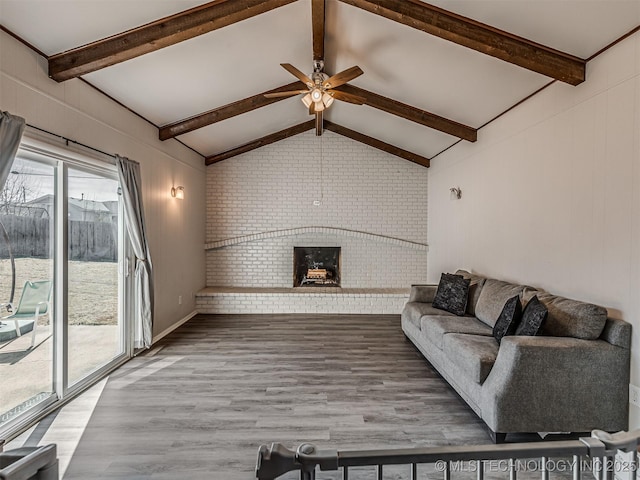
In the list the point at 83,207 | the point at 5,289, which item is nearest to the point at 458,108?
the point at 83,207

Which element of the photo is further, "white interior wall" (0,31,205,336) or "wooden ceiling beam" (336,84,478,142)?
"wooden ceiling beam" (336,84,478,142)

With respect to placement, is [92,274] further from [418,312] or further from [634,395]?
[634,395]

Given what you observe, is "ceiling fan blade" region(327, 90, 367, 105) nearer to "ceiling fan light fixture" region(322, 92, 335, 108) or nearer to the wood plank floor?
"ceiling fan light fixture" region(322, 92, 335, 108)

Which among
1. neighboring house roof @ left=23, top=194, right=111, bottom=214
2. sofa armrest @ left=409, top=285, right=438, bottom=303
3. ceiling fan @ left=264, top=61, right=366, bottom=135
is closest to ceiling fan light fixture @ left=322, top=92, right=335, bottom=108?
ceiling fan @ left=264, top=61, right=366, bottom=135

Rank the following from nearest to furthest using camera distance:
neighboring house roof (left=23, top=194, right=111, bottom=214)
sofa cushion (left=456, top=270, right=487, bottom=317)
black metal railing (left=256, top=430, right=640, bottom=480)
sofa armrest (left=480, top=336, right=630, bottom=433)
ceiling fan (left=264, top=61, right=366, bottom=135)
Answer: black metal railing (left=256, top=430, right=640, bottom=480), sofa armrest (left=480, top=336, right=630, bottom=433), neighboring house roof (left=23, top=194, right=111, bottom=214), ceiling fan (left=264, top=61, right=366, bottom=135), sofa cushion (left=456, top=270, right=487, bottom=317)

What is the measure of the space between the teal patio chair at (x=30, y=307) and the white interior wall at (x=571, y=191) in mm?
4289

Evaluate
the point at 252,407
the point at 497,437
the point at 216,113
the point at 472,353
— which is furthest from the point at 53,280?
the point at 497,437

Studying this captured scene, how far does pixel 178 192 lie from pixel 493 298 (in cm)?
438

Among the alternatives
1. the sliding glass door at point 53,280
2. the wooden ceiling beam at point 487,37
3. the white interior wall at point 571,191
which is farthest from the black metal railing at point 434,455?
the wooden ceiling beam at point 487,37

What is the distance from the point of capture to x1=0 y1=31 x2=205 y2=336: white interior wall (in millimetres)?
2465

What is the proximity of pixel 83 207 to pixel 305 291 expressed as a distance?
3.78m

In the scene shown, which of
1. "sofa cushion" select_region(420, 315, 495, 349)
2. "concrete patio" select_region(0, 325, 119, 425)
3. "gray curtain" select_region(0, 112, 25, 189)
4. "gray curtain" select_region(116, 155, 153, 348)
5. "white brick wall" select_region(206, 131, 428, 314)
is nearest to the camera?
"gray curtain" select_region(0, 112, 25, 189)

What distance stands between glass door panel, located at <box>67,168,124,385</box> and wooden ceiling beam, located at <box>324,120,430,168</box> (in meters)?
3.95

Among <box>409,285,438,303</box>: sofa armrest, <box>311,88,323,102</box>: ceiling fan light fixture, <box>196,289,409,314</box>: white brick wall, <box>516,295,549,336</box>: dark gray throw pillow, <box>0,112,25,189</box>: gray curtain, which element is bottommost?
<box>196,289,409,314</box>: white brick wall
